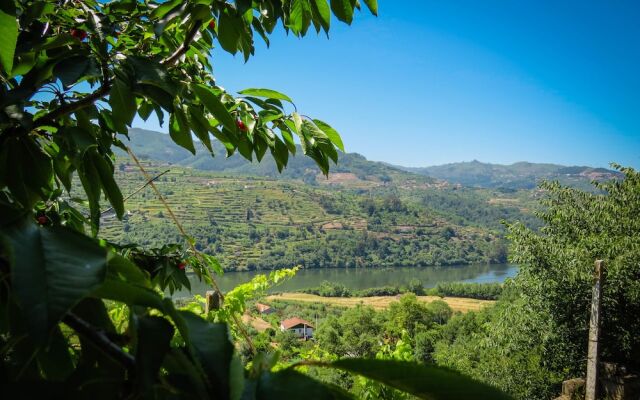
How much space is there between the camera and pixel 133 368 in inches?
9.8

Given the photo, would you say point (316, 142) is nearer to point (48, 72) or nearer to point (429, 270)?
point (48, 72)

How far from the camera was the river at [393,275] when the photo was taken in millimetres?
66625

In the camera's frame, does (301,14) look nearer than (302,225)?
Yes

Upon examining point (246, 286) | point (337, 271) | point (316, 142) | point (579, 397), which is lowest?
point (337, 271)

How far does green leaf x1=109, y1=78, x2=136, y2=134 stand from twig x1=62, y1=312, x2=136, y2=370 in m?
0.46

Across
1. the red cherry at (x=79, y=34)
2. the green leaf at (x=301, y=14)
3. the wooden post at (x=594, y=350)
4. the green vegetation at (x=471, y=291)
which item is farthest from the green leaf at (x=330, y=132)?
the green vegetation at (x=471, y=291)

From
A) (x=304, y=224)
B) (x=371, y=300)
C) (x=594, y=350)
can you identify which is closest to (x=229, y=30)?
(x=594, y=350)

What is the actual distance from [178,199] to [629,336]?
72.8 metres

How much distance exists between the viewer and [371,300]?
53844 millimetres

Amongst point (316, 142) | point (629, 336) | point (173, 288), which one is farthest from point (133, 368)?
point (629, 336)

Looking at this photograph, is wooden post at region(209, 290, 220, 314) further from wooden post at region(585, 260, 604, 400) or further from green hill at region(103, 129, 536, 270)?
green hill at region(103, 129, 536, 270)

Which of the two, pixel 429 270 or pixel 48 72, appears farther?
pixel 429 270

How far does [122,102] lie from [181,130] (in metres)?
0.21

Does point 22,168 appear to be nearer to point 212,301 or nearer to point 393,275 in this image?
point 212,301
